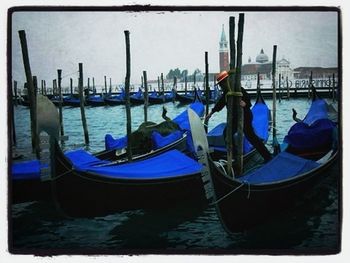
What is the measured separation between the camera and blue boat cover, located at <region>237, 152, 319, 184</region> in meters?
3.75

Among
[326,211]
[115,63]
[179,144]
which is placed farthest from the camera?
[179,144]

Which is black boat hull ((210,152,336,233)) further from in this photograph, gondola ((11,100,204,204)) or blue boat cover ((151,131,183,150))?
blue boat cover ((151,131,183,150))

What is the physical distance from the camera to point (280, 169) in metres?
3.84

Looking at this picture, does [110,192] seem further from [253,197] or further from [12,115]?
[253,197]

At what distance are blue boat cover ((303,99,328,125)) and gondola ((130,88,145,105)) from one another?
58.1 inches

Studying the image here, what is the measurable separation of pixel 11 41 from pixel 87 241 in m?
1.47

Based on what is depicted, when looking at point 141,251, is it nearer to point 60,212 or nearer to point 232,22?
point 60,212

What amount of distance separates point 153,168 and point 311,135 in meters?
1.33

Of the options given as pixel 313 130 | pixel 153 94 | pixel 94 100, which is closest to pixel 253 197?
pixel 313 130

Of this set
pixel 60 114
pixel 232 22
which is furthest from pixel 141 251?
pixel 232 22

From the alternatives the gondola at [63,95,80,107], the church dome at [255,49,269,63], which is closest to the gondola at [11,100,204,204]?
Answer: the gondola at [63,95,80,107]

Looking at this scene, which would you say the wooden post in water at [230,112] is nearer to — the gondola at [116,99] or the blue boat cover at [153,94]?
the blue boat cover at [153,94]

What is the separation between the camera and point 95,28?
3508 millimetres

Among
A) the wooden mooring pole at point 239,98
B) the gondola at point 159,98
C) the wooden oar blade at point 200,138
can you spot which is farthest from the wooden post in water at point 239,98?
the gondola at point 159,98
